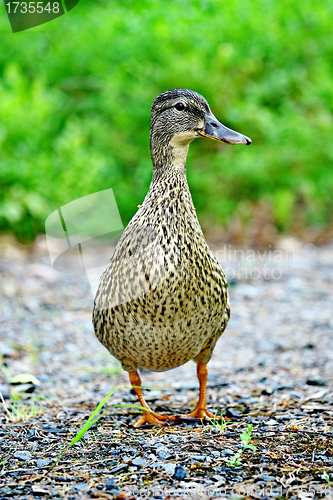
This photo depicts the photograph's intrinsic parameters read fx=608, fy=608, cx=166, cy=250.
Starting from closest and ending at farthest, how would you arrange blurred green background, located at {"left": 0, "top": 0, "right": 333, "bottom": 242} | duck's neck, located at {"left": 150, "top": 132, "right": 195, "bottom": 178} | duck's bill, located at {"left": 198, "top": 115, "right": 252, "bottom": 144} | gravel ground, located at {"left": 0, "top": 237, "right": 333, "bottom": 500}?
gravel ground, located at {"left": 0, "top": 237, "right": 333, "bottom": 500} → duck's bill, located at {"left": 198, "top": 115, "right": 252, "bottom": 144} → duck's neck, located at {"left": 150, "top": 132, "right": 195, "bottom": 178} → blurred green background, located at {"left": 0, "top": 0, "right": 333, "bottom": 242}

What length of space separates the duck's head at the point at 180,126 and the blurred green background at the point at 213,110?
6101mm

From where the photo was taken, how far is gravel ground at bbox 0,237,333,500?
2467 mm

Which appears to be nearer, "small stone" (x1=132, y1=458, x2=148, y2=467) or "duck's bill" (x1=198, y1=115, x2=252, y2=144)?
"small stone" (x1=132, y1=458, x2=148, y2=467)

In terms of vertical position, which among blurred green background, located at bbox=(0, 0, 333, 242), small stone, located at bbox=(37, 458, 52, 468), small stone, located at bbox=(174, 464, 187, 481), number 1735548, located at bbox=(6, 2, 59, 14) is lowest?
small stone, located at bbox=(174, 464, 187, 481)

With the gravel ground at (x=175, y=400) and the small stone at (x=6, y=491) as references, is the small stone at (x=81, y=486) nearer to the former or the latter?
the gravel ground at (x=175, y=400)

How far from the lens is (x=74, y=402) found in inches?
157

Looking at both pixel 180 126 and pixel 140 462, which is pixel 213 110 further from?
pixel 140 462

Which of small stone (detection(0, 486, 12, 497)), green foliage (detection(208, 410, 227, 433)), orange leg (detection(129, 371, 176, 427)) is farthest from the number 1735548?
small stone (detection(0, 486, 12, 497))

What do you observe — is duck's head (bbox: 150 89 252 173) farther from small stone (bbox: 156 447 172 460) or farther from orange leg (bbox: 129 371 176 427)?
small stone (bbox: 156 447 172 460)

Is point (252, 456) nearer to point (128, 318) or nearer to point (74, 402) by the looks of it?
point (128, 318)

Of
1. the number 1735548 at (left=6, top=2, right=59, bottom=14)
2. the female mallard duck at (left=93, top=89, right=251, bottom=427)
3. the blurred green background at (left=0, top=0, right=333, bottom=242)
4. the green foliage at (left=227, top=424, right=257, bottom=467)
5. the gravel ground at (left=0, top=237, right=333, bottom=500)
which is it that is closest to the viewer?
the gravel ground at (left=0, top=237, right=333, bottom=500)

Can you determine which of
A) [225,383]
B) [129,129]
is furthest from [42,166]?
[225,383]

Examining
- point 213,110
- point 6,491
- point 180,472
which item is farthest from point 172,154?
point 213,110

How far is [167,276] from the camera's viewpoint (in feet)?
9.85
